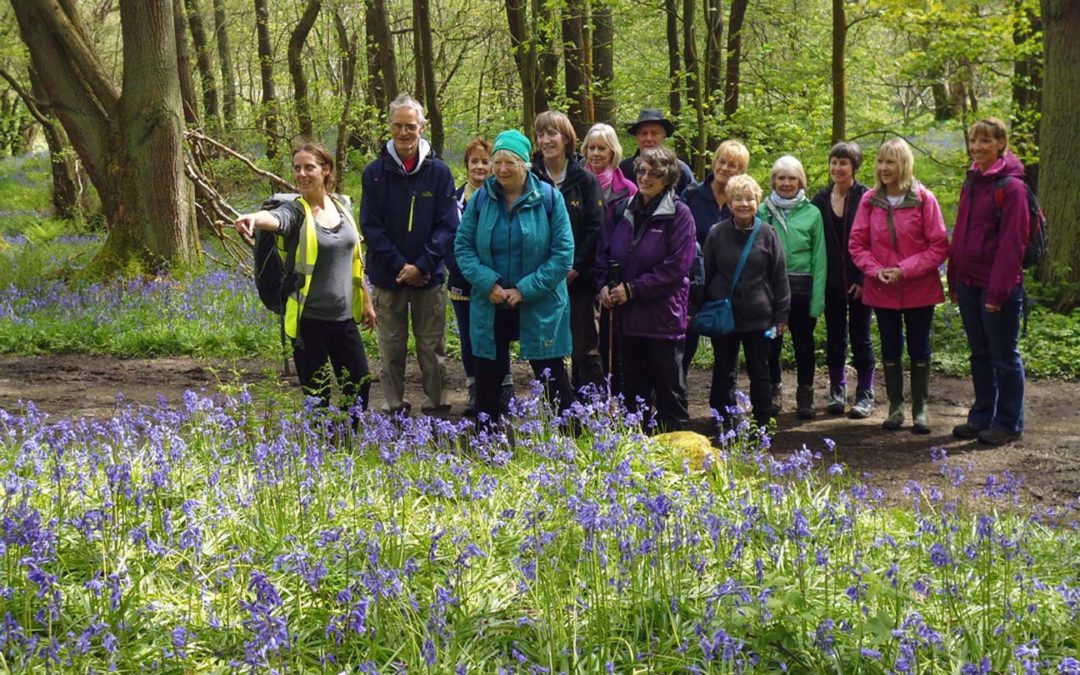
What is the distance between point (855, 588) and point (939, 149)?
26711mm

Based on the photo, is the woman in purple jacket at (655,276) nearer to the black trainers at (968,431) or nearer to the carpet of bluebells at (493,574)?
the carpet of bluebells at (493,574)

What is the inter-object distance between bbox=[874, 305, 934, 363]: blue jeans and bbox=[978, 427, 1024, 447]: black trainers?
0.74 m

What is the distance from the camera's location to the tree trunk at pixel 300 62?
59.3ft

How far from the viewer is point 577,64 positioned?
15.6 metres

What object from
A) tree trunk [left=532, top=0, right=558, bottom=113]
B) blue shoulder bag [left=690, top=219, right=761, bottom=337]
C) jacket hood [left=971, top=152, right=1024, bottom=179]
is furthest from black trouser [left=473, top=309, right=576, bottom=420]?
tree trunk [left=532, top=0, right=558, bottom=113]

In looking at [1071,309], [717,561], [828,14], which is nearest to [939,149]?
[828,14]

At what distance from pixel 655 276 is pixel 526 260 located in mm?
869

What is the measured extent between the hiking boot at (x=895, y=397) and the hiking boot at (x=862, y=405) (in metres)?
0.32

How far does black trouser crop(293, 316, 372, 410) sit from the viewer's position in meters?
6.45

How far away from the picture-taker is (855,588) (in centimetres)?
341

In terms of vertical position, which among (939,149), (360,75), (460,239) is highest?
(360,75)

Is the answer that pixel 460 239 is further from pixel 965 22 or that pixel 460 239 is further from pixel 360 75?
pixel 360 75

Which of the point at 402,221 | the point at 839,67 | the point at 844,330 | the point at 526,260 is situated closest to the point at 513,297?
the point at 526,260

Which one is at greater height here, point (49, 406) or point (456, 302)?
point (456, 302)
